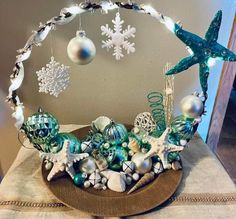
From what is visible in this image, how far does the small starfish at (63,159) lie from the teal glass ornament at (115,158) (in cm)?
6

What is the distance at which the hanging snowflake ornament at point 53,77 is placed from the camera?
0.66 m

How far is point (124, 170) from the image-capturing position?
0.70 meters

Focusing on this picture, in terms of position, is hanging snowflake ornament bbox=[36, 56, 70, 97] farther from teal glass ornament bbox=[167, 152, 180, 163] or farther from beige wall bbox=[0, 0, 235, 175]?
teal glass ornament bbox=[167, 152, 180, 163]

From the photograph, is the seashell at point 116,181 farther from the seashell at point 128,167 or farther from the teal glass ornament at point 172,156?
the teal glass ornament at point 172,156

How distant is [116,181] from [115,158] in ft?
0.22

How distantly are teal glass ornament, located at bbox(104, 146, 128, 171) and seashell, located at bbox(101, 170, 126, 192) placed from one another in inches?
1.2

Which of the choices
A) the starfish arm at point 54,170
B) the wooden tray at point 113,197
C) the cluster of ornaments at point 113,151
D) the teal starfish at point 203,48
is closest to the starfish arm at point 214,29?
the teal starfish at point 203,48

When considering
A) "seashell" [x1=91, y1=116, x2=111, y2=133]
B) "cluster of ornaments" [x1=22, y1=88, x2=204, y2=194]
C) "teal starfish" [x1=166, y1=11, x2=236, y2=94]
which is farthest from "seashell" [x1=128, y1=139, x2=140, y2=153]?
"teal starfish" [x1=166, y1=11, x2=236, y2=94]

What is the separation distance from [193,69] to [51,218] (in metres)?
0.61

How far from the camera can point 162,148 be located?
0.70m

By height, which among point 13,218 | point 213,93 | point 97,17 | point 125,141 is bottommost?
point 13,218

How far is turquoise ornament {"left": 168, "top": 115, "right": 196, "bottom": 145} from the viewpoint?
0.71m

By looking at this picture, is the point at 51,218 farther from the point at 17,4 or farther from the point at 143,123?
the point at 17,4

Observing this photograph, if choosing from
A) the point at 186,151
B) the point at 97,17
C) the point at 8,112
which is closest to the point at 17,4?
the point at 97,17
